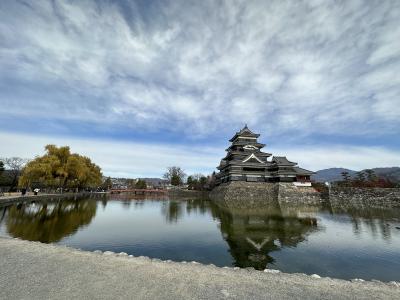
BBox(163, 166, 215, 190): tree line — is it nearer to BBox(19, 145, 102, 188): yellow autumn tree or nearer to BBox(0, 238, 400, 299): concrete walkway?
BBox(19, 145, 102, 188): yellow autumn tree

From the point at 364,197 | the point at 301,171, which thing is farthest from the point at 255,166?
the point at 364,197

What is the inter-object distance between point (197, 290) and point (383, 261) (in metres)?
9.02

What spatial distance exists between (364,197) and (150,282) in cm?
3715

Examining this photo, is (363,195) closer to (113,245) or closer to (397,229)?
(397,229)

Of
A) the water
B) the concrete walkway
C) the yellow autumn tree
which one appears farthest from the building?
the concrete walkway

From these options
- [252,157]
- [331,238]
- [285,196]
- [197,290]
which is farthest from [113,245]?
[252,157]

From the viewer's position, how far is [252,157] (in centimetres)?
3984

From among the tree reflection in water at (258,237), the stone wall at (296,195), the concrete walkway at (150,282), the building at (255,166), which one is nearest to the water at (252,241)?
the tree reflection in water at (258,237)

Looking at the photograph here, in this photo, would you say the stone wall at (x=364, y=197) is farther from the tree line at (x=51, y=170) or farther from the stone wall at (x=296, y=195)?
the tree line at (x=51, y=170)

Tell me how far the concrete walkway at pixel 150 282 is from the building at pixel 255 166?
3203cm

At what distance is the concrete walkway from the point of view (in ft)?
16.2

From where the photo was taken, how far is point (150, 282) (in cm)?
555

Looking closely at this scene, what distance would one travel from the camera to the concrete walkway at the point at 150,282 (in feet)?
16.2

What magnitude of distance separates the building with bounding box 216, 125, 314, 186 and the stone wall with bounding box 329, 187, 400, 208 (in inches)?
171
